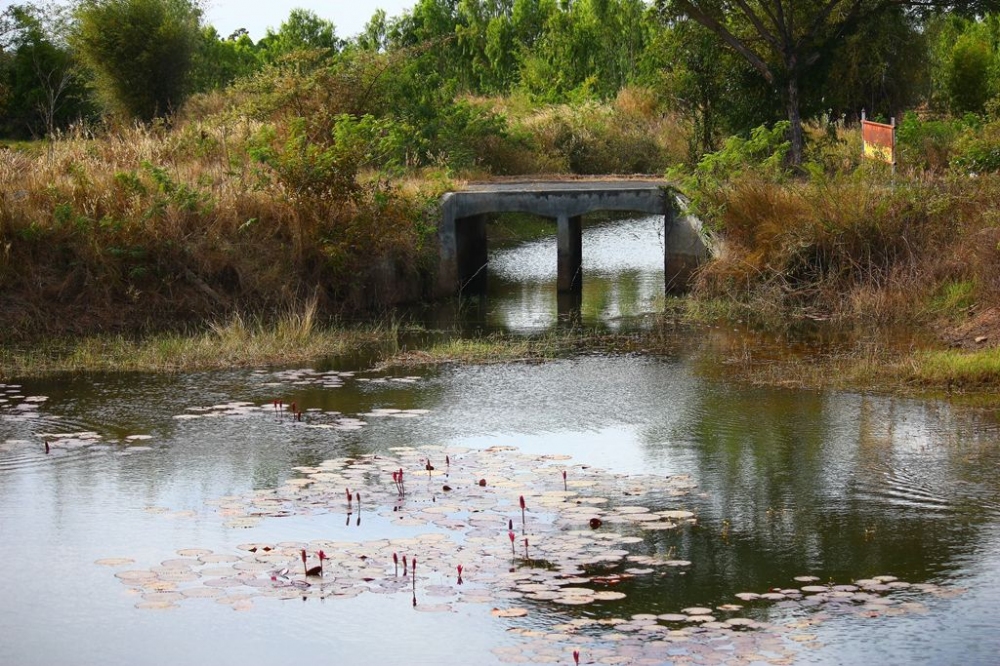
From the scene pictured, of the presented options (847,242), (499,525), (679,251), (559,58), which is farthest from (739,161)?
(559,58)

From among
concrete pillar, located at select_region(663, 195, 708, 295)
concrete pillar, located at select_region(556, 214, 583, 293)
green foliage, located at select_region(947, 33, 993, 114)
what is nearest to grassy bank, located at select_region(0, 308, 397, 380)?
concrete pillar, located at select_region(556, 214, 583, 293)

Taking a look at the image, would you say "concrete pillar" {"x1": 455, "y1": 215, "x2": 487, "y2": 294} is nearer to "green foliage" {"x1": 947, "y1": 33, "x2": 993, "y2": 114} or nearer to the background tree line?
the background tree line

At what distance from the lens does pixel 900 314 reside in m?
18.2

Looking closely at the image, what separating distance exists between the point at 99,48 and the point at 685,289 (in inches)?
822

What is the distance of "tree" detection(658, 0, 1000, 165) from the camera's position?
27266 millimetres

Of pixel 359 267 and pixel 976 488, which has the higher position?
pixel 359 267

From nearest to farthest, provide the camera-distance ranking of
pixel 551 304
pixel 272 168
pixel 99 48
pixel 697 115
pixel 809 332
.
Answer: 1. pixel 809 332
2. pixel 272 168
3. pixel 551 304
4. pixel 697 115
5. pixel 99 48

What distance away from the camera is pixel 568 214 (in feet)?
74.3

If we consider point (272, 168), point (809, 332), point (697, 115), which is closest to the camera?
point (809, 332)

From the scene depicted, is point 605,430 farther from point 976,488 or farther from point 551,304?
point 551,304

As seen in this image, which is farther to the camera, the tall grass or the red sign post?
the red sign post

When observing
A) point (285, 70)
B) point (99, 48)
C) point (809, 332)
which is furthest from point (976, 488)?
point (99, 48)

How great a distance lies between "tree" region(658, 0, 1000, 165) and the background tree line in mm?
39

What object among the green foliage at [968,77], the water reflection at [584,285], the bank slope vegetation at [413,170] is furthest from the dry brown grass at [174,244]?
the green foliage at [968,77]
